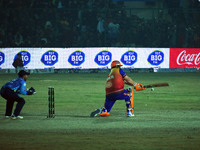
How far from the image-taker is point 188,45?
31.9m

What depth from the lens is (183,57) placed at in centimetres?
2914

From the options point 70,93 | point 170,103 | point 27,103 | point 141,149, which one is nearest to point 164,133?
point 141,149

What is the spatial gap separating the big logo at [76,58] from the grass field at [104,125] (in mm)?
11561

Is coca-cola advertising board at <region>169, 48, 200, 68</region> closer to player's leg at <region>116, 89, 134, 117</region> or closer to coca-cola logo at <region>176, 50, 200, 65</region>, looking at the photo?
coca-cola logo at <region>176, 50, 200, 65</region>

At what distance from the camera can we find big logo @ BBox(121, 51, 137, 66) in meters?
28.8

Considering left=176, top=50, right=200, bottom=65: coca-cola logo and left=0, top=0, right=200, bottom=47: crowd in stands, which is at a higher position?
left=0, top=0, right=200, bottom=47: crowd in stands

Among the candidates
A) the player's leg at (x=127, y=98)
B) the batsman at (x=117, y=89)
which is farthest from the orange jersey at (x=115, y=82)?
the player's leg at (x=127, y=98)

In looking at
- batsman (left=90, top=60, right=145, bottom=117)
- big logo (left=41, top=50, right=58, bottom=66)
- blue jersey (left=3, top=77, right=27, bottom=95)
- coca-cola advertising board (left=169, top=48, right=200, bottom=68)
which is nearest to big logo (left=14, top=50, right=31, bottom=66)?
big logo (left=41, top=50, right=58, bottom=66)

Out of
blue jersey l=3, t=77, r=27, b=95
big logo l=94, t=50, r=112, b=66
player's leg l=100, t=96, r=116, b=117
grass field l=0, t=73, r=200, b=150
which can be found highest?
blue jersey l=3, t=77, r=27, b=95

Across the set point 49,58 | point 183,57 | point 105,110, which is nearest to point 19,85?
point 105,110

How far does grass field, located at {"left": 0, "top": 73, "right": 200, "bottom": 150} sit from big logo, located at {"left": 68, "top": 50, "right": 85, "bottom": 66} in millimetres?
11561

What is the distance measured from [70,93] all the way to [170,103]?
16.6 feet

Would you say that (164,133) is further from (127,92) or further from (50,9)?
(50,9)

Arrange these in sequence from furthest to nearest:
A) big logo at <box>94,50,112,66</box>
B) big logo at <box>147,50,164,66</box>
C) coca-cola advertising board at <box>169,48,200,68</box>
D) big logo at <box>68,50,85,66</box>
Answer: coca-cola advertising board at <box>169,48,200,68</box> < big logo at <box>147,50,164,66</box> < big logo at <box>94,50,112,66</box> < big logo at <box>68,50,85,66</box>
